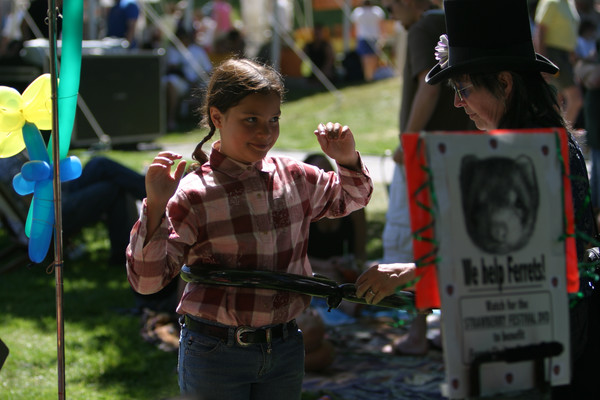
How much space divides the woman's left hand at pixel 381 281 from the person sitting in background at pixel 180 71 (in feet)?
38.8

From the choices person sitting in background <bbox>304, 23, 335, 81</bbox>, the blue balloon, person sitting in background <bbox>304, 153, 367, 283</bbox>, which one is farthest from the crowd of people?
person sitting in background <bbox>304, 23, 335, 81</bbox>

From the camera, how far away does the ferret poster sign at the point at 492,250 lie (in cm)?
187

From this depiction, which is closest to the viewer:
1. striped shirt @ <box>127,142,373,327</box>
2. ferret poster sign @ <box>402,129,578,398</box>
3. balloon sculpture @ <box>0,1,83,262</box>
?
ferret poster sign @ <box>402,129,578,398</box>

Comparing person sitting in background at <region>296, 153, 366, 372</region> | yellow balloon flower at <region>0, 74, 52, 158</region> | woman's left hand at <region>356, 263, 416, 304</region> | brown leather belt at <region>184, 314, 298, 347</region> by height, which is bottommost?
person sitting in background at <region>296, 153, 366, 372</region>

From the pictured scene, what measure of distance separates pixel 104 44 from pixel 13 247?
5.87 metres

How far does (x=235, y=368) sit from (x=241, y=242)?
37 centimetres

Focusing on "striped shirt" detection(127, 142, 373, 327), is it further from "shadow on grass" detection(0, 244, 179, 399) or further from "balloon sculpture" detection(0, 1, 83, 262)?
"shadow on grass" detection(0, 244, 179, 399)

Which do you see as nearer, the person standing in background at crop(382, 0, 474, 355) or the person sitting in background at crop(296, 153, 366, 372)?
the person standing in background at crop(382, 0, 474, 355)

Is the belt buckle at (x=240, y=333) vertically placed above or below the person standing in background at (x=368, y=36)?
below

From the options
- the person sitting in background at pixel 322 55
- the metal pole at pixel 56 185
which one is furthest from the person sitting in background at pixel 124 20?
the metal pole at pixel 56 185

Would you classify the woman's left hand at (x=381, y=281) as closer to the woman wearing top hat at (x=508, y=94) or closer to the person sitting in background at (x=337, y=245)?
the woman wearing top hat at (x=508, y=94)

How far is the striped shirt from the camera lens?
7.86ft

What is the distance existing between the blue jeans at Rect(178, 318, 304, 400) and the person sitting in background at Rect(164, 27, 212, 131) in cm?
1164

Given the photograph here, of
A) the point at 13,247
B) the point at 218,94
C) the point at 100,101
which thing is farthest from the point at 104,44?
the point at 218,94
